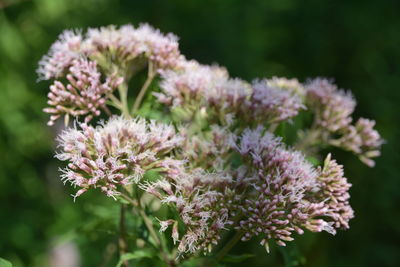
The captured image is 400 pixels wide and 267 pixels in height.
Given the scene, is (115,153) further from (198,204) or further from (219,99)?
(219,99)

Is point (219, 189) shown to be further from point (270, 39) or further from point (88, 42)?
point (270, 39)

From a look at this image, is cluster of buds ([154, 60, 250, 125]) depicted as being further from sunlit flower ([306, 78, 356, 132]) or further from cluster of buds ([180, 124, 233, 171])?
sunlit flower ([306, 78, 356, 132])

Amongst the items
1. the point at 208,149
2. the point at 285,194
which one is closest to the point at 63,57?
the point at 208,149

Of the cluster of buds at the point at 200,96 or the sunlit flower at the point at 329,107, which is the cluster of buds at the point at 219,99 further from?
the sunlit flower at the point at 329,107

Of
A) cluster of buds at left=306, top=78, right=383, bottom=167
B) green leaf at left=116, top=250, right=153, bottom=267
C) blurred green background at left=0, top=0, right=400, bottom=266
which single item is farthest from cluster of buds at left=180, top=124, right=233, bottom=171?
blurred green background at left=0, top=0, right=400, bottom=266

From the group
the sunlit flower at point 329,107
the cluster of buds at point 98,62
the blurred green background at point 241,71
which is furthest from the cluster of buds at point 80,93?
the blurred green background at point 241,71

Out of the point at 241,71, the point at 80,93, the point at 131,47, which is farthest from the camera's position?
the point at 241,71
